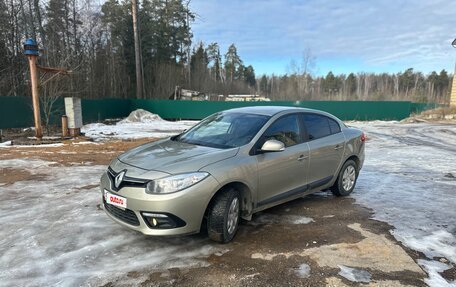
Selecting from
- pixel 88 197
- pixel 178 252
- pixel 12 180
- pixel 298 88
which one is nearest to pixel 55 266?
pixel 178 252

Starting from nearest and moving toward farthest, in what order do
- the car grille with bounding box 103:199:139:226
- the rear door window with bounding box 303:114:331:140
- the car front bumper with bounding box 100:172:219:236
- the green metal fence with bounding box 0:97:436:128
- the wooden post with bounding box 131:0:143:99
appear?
1. the car front bumper with bounding box 100:172:219:236
2. the car grille with bounding box 103:199:139:226
3. the rear door window with bounding box 303:114:331:140
4. the green metal fence with bounding box 0:97:436:128
5. the wooden post with bounding box 131:0:143:99

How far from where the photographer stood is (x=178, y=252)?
12.4 ft

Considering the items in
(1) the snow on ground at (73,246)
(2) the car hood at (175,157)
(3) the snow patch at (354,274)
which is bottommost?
(3) the snow patch at (354,274)

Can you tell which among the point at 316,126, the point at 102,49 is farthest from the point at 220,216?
the point at 102,49

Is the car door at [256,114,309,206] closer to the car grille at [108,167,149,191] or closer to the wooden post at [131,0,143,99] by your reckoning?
the car grille at [108,167,149,191]

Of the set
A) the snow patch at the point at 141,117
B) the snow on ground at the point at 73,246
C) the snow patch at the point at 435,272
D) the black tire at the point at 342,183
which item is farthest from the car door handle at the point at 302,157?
the snow patch at the point at 141,117

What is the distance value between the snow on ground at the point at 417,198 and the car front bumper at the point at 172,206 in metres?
2.31

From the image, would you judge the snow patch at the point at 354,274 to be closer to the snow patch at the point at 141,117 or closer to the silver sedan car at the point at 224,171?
the silver sedan car at the point at 224,171

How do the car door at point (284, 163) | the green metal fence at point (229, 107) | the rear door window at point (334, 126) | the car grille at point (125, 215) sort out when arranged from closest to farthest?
the car grille at point (125, 215) → the car door at point (284, 163) → the rear door window at point (334, 126) → the green metal fence at point (229, 107)

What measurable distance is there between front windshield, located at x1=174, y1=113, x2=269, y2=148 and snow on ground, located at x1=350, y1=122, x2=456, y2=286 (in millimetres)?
2272

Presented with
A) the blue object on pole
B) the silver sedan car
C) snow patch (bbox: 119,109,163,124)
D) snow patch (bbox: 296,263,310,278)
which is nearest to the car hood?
the silver sedan car

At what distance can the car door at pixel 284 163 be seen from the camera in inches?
171

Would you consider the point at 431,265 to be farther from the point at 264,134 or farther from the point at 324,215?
the point at 264,134

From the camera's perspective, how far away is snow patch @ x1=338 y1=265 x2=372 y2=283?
10.8ft
